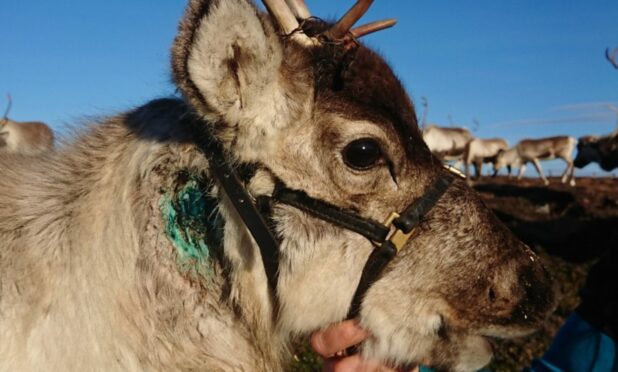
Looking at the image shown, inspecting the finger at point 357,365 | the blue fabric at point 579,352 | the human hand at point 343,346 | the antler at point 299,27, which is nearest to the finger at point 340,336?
the human hand at point 343,346

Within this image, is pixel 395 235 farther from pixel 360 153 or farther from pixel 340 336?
pixel 340 336

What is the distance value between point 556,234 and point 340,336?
14.4m

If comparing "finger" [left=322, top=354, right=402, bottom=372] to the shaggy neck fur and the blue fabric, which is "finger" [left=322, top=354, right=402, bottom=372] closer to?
the shaggy neck fur

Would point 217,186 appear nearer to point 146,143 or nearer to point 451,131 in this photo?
point 146,143

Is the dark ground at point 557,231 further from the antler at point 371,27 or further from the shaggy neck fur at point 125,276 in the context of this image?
the shaggy neck fur at point 125,276

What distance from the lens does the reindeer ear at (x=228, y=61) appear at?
2.52 m

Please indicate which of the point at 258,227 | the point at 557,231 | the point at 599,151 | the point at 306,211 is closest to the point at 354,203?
the point at 306,211

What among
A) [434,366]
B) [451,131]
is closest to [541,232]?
[434,366]

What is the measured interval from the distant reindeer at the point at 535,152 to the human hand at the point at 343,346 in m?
38.8

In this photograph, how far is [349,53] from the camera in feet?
9.45

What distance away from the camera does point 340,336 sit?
2857mm

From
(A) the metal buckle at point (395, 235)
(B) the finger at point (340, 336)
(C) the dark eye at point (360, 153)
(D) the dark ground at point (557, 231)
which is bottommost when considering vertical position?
(D) the dark ground at point (557, 231)

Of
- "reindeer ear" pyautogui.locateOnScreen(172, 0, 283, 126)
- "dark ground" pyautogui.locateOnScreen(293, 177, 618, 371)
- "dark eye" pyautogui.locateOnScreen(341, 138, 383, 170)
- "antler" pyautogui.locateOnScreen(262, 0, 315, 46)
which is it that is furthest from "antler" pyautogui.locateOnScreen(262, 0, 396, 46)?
"dark ground" pyautogui.locateOnScreen(293, 177, 618, 371)

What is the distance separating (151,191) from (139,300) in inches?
16.8
